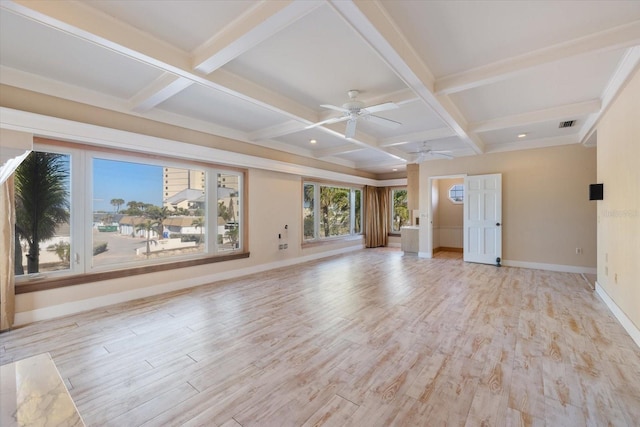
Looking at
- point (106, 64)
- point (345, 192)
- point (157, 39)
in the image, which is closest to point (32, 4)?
point (157, 39)

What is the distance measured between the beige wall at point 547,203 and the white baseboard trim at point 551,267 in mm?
45

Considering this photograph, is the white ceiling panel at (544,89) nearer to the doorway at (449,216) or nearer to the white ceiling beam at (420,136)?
the white ceiling beam at (420,136)

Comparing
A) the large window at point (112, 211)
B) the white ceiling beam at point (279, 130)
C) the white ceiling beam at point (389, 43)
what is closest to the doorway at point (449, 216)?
the white ceiling beam at point (279, 130)

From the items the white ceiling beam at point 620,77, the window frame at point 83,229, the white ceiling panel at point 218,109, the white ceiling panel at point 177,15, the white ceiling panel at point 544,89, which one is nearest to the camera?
the white ceiling panel at point 177,15

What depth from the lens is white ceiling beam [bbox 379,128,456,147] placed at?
5078 millimetres

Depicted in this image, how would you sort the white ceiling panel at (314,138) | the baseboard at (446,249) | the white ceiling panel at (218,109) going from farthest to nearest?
1. the baseboard at (446,249)
2. the white ceiling panel at (314,138)
3. the white ceiling panel at (218,109)

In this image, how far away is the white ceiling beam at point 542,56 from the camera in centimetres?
228

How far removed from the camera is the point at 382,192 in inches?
386

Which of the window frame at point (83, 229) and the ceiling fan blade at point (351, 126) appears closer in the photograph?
the window frame at point (83, 229)

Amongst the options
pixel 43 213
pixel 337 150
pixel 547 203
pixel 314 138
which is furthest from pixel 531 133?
pixel 43 213

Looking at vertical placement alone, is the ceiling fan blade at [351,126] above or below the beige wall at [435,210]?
above

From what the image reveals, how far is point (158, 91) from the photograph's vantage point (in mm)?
3219

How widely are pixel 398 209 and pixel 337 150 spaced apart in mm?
4410

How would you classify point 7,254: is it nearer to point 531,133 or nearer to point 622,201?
point 622,201
